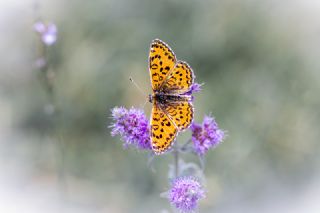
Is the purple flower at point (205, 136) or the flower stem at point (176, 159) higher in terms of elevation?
the purple flower at point (205, 136)

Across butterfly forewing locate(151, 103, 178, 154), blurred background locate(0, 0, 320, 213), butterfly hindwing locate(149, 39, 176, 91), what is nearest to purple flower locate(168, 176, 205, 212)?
butterfly forewing locate(151, 103, 178, 154)

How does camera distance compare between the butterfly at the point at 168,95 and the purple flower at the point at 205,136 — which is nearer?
the butterfly at the point at 168,95

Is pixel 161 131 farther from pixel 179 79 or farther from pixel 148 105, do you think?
pixel 148 105

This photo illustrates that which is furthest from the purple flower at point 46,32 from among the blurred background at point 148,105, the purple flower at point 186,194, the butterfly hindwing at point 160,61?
the purple flower at point 186,194

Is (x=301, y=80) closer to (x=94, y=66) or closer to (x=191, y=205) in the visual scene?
(x=94, y=66)

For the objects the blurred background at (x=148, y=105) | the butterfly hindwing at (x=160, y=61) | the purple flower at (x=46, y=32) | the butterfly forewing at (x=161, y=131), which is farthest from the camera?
the blurred background at (x=148, y=105)

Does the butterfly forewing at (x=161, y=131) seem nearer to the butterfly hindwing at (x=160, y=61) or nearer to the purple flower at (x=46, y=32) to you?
the butterfly hindwing at (x=160, y=61)

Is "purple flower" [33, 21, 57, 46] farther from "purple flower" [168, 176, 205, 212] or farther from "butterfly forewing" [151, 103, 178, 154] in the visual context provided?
"purple flower" [168, 176, 205, 212]
